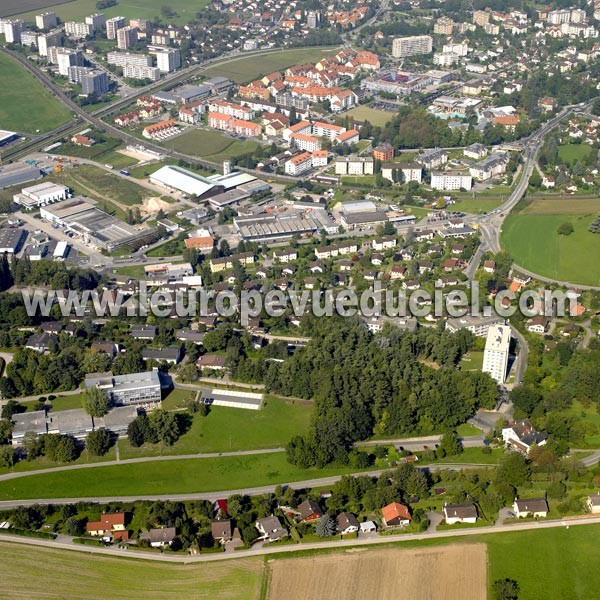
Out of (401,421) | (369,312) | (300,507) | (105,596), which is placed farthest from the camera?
(369,312)

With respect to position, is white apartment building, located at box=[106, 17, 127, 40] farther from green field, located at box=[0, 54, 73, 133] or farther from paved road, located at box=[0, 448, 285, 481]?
paved road, located at box=[0, 448, 285, 481]

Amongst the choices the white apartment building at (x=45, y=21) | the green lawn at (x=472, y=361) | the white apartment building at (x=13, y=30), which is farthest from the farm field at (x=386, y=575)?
the white apartment building at (x=45, y=21)

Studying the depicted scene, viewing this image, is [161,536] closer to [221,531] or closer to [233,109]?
[221,531]

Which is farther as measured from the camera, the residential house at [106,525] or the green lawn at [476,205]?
the green lawn at [476,205]

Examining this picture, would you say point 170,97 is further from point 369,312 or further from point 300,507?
point 300,507

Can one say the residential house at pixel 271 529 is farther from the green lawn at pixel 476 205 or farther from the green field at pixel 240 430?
the green lawn at pixel 476 205

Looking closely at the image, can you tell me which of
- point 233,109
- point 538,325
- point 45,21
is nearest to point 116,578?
point 538,325

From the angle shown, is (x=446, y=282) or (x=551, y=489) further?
(x=446, y=282)

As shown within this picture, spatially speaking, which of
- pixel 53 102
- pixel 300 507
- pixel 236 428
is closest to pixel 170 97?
pixel 53 102
